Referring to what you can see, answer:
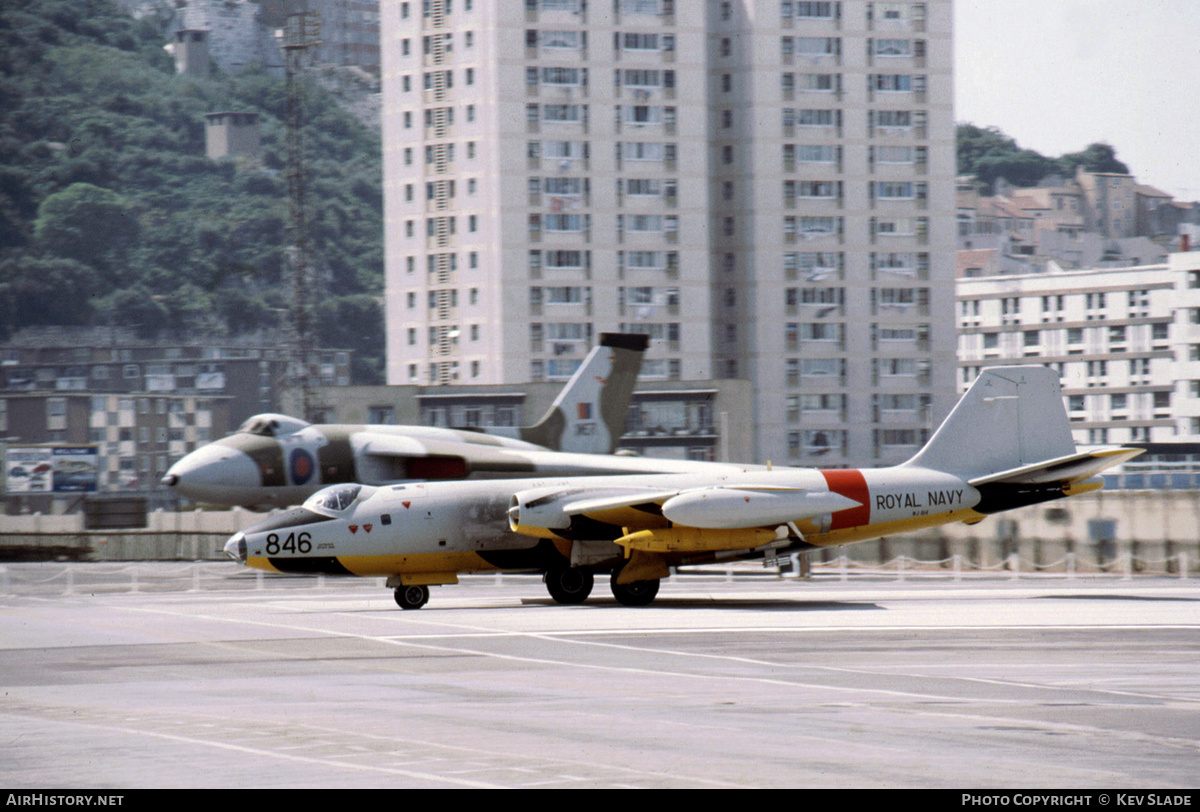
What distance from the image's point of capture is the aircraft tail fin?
4841 cm

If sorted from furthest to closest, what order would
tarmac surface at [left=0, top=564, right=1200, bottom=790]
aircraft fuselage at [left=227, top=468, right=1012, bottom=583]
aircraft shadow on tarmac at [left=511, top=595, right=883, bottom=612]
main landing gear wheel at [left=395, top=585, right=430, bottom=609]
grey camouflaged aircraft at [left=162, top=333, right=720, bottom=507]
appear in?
grey camouflaged aircraft at [left=162, top=333, right=720, bottom=507], main landing gear wheel at [left=395, top=585, right=430, bottom=609], aircraft shadow on tarmac at [left=511, top=595, right=883, bottom=612], aircraft fuselage at [left=227, top=468, right=1012, bottom=583], tarmac surface at [left=0, top=564, right=1200, bottom=790]

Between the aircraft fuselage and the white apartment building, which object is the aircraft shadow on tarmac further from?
the white apartment building

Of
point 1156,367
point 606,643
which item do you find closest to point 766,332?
point 1156,367

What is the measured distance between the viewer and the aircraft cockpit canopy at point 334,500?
3130 centimetres

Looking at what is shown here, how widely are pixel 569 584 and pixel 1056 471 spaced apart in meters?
11.0

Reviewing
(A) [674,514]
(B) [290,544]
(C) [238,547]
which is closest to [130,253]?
(C) [238,547]

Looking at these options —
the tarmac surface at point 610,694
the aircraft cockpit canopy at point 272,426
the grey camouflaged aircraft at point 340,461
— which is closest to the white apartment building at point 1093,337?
the grey camouflaged aircraft at point 340,461

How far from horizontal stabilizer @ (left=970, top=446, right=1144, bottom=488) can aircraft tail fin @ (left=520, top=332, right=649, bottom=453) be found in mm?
16772

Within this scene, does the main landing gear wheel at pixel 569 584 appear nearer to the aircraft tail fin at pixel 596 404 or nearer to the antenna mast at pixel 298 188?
Result: the aircraft tail fin at pixel 596 404

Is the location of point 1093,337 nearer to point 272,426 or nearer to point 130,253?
point 130,253

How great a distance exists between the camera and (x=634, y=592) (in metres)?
32.4

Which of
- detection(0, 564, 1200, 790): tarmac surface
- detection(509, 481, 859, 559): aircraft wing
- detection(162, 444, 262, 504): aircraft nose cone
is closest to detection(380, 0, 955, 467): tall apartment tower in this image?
detection(162, 444, 262, 504): aircraft nose cone

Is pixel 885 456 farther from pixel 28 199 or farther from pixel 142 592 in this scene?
pixel 28 199

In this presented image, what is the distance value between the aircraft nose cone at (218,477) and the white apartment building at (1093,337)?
394 ft
